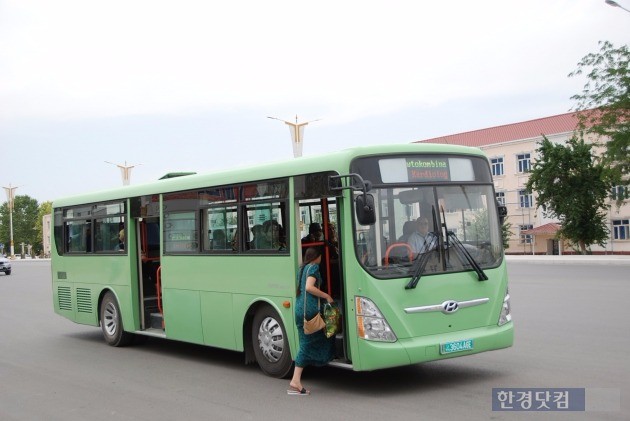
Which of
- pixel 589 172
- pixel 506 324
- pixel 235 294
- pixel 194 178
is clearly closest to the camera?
pixel 506 324

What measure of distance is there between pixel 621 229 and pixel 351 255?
61711 mm

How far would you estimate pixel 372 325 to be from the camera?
26.5ft

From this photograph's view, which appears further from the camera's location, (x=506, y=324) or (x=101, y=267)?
(x=101, y=267)

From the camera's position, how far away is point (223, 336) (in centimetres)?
1029

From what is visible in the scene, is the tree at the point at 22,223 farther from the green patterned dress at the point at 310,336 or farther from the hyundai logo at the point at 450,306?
the hyundai logo at the point at 450,306

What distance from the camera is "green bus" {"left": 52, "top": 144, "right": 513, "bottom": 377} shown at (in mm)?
8180

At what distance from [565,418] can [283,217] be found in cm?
387

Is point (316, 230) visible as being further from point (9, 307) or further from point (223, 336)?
point (9, 307)

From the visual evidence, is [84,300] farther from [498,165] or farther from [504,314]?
[498,165]

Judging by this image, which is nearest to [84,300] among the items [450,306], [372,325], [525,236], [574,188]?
[372,325]

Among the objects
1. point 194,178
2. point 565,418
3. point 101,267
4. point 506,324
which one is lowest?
point 565,418

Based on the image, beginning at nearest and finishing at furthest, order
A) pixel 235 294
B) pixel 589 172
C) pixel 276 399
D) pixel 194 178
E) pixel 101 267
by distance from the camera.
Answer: pixel 276 399 → pixel 235 294 → pixel 194 178 → pixel 101 267 → pixel 589 172

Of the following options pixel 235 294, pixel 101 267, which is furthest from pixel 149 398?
pixel 101 267

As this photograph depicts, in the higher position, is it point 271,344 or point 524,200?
point 524,200
